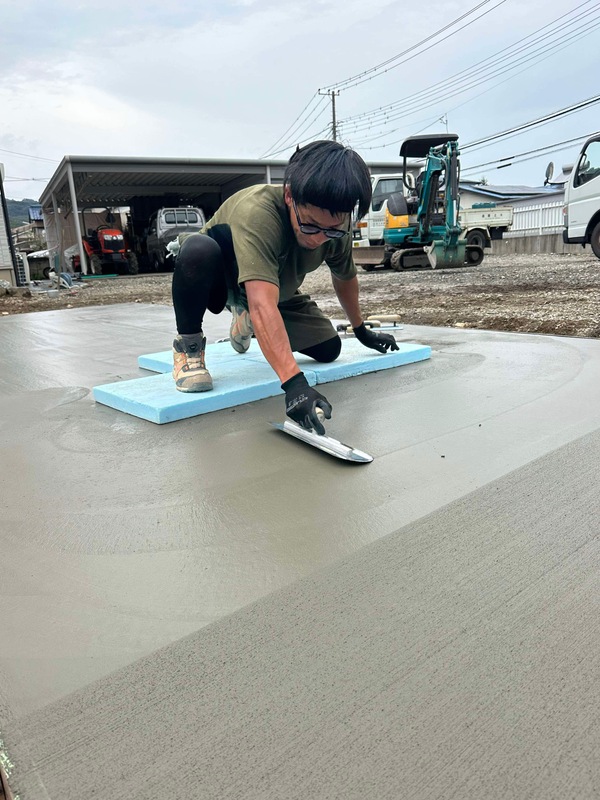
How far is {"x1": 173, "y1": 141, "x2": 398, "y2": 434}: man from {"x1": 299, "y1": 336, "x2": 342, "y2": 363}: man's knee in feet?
0.04

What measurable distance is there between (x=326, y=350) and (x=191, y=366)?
2.00ft

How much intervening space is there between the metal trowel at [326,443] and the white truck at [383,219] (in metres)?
9.29

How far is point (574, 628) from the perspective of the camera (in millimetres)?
863

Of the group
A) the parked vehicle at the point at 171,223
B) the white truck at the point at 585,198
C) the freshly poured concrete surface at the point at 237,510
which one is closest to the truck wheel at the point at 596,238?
the white truck at the point at 585,198

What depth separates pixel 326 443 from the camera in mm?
1591

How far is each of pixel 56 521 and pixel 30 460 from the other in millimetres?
458

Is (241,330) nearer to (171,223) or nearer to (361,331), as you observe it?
(361,331)

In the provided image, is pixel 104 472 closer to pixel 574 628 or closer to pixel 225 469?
pixel 225 469

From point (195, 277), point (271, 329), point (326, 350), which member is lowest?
point (326, 350)

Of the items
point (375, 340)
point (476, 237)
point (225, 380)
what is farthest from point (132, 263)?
point (225, 380)

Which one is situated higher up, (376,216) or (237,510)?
(376,216)

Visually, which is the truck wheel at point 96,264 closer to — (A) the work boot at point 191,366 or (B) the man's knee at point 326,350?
(B) the man's knee at point 326,350

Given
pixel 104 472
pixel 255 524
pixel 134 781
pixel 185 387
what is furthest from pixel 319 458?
pixel 134 781

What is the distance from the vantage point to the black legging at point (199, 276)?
2.01 metres
